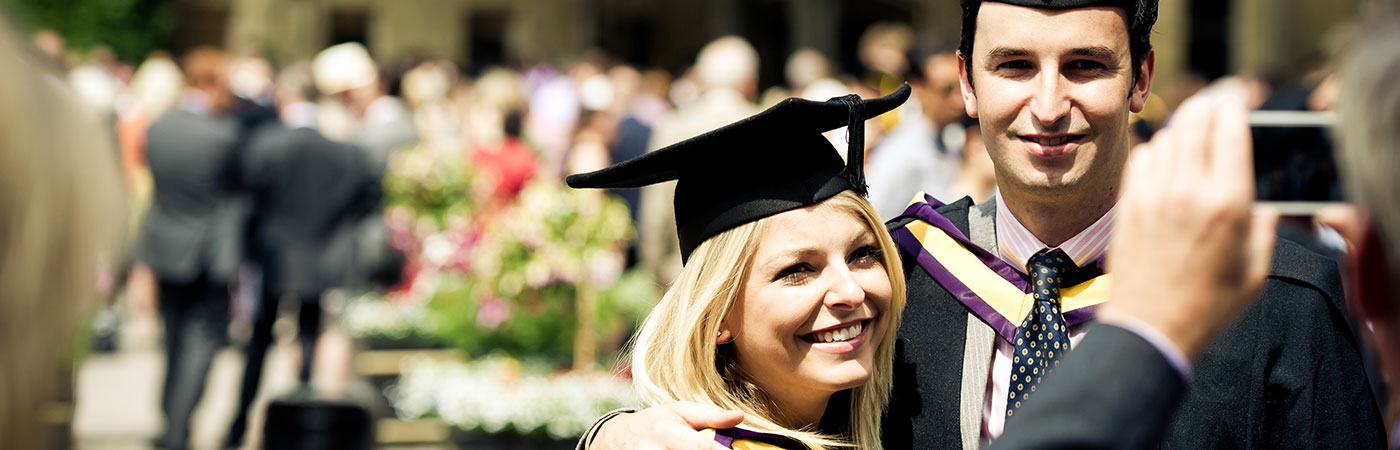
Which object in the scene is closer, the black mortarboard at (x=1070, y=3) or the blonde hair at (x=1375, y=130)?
the blonde hair at (x=1375, y=130)

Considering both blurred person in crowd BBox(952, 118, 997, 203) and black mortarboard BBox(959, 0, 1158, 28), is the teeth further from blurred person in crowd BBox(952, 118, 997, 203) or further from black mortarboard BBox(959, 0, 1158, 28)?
blurred person in crowd BBox(952, 118, 997, 203)

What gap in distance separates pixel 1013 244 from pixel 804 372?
45cm

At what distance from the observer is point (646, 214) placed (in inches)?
293

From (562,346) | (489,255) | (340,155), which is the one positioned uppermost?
(340,155)

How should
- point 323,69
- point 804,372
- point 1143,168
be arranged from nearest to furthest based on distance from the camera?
point 1143,168, point 804,372, point 323,69

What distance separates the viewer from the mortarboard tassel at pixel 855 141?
231 cm

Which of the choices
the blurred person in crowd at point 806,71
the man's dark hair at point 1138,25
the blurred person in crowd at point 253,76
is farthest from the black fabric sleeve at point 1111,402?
the blurred person in crowd at point 253,76

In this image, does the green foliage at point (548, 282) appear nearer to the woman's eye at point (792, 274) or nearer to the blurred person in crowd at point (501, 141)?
the blurred person in crowd at point (501, 141)

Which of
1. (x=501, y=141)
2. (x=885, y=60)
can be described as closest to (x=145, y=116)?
(x=501, y=141)

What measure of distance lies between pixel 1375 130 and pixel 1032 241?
132 centimetres

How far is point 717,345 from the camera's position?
239 centimetres

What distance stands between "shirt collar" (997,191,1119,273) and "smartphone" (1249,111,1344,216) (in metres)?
2.53

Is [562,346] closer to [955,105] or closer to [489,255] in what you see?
[489,255]

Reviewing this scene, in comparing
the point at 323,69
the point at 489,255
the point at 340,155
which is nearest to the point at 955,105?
the point at 489,255
